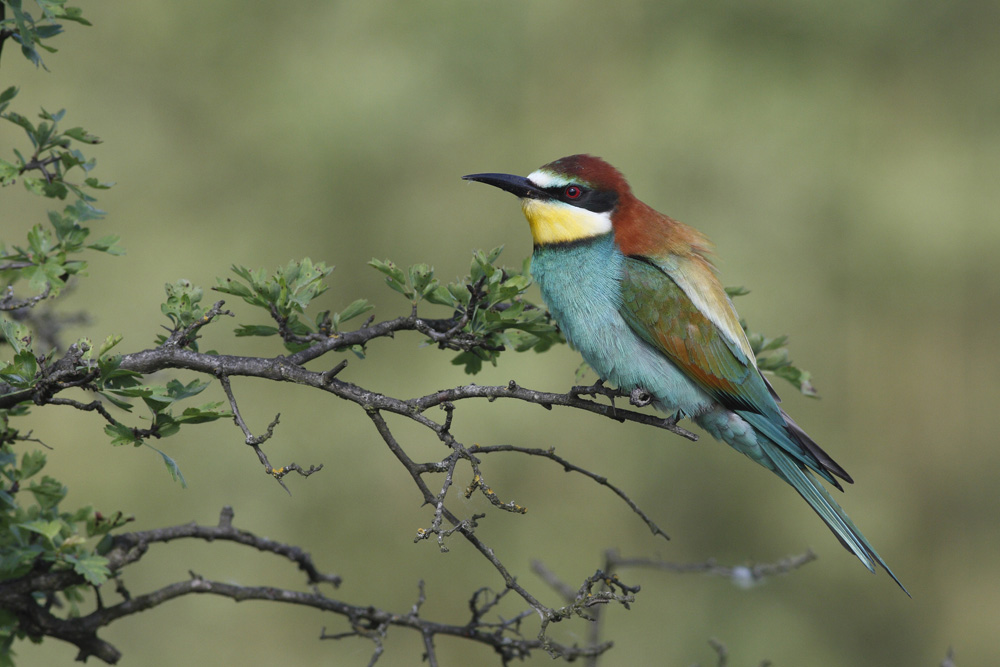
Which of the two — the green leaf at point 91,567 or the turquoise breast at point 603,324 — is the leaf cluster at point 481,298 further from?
the green leaf at point 91,567

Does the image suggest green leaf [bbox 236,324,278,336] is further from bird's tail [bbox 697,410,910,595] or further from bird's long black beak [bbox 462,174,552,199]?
bird's tail [bbox 697,410,910,595]

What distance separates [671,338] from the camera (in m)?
1.86

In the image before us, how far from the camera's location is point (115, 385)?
3.96 ft

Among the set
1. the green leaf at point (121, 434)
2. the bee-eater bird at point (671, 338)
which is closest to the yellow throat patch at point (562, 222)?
the bee-eater bird at point (671, 338)

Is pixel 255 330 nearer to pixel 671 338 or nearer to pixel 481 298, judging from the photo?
pixel 481 298

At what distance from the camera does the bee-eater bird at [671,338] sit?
1842mm

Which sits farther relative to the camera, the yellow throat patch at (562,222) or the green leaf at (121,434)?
the yellow throat patch at (562,222)

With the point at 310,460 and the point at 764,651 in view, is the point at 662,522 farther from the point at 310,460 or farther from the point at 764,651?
the point at 310,460

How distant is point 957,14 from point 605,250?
3.46m

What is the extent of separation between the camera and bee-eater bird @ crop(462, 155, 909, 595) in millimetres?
1842

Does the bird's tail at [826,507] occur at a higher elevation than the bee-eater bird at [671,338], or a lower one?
lower

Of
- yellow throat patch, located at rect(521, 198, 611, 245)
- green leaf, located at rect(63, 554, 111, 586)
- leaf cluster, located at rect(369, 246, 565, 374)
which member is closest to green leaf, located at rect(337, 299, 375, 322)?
leaf cluster, located at rect(369, 246, 565, 374)

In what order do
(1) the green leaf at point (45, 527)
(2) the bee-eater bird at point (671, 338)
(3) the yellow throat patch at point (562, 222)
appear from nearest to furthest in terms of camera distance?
1. (1) the green leaf at point (45, 527)
2. (2) the bee-eater bird at point (671, 338)
3. (3) the yellow throat patch at point (562, 222)

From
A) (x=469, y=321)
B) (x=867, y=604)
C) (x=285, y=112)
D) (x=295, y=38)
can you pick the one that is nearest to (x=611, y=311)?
(x=469, y=321)
